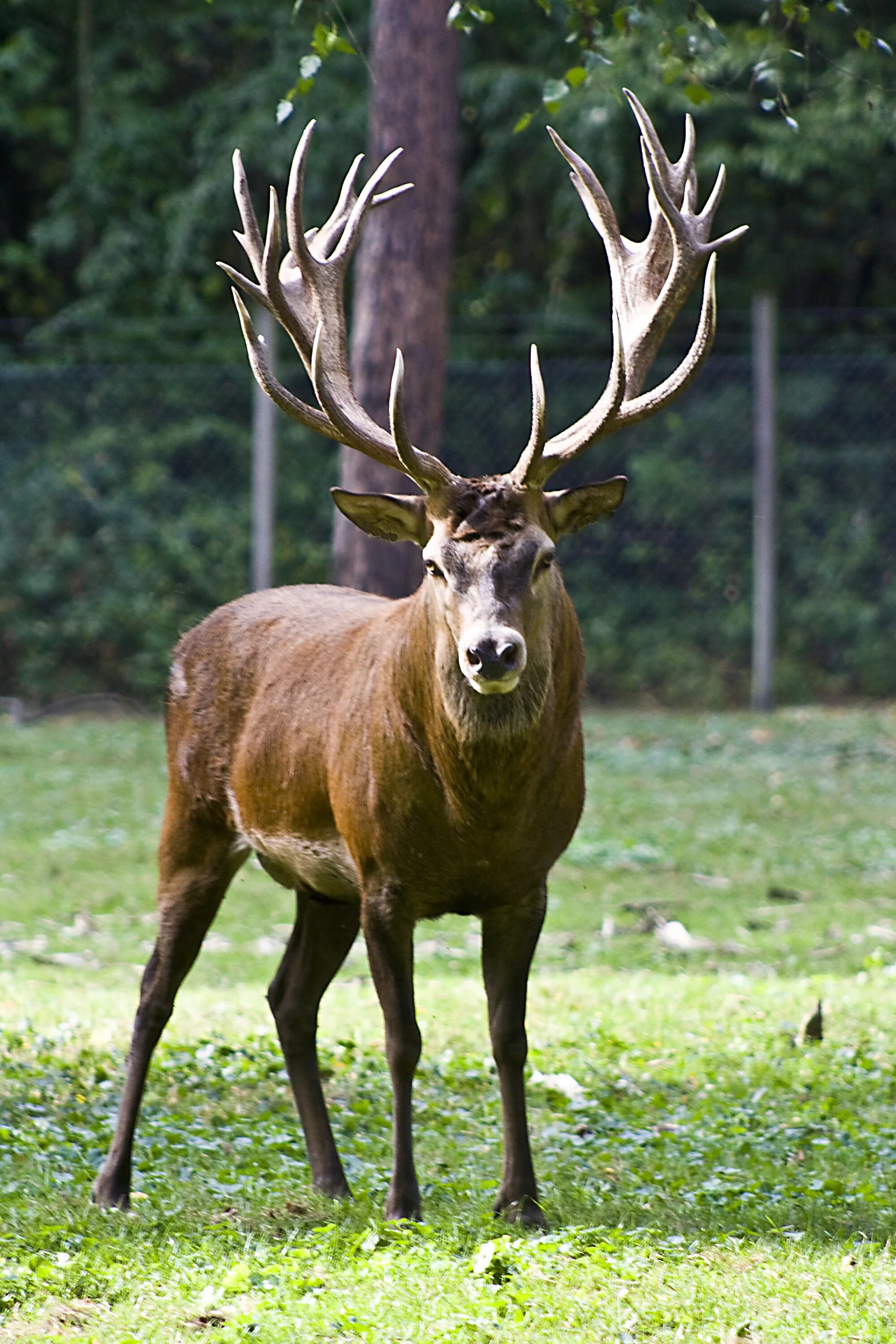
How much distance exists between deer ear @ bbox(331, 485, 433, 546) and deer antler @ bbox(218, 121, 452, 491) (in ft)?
0.33

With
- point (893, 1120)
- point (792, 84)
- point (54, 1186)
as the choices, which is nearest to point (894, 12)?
point (792, 84)

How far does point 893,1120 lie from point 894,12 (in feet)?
42.9

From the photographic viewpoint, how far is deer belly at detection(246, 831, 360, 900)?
14.7 feet

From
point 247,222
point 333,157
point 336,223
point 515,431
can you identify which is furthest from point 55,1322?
point 333,157

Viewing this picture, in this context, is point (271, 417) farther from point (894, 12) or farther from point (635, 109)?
point (635, 109)

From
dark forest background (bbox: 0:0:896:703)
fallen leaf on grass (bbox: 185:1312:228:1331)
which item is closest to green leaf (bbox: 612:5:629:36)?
fallen leaf on grass (bbox: 185:1312:228:1331)

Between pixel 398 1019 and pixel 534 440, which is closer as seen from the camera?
pixel 534 440

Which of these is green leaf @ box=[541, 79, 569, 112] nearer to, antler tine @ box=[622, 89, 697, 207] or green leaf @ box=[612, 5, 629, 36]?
green leaf @ box=[612, 5, 629, 36]

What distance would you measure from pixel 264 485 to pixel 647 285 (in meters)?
8.19

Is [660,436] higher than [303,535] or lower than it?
higher

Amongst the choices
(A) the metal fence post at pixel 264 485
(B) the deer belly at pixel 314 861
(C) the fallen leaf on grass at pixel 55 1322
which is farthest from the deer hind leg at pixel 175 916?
(A) the metal fence post at pixel 264 485

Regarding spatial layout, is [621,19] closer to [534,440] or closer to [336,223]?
[336,223]

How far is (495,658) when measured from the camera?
3.63 metres

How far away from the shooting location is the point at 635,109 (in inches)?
175
